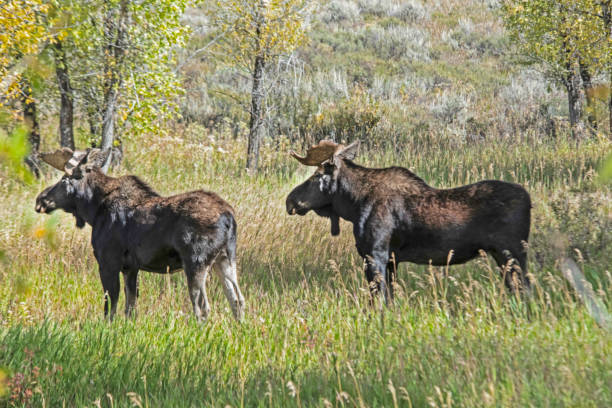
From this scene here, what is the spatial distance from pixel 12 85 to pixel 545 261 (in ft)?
23.3

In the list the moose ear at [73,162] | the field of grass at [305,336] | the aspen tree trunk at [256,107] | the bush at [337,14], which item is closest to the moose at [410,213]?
the field of grass at [305,336]

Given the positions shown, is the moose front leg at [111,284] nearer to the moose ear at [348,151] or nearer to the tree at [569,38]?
the moose ear at [348,151]

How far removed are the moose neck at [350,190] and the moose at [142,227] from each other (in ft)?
4.46

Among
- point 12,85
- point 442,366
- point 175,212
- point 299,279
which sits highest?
point 12,85

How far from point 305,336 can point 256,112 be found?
384 inches

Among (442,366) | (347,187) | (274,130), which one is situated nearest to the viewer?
(442,366)

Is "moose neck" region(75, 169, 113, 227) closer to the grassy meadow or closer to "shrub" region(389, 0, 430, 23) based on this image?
the grassy meadow

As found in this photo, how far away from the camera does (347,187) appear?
23.3 ft

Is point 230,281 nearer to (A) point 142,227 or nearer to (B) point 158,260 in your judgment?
(B) point 158,260

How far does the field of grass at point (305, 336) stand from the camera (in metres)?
3.71

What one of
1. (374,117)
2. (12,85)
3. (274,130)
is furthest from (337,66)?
(12,85)

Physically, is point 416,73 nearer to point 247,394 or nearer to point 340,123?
point 340,123

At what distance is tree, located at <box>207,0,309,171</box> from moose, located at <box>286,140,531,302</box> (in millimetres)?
7350

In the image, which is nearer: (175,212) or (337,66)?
(175,212)
